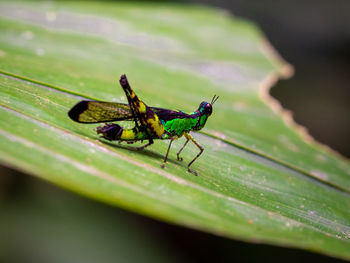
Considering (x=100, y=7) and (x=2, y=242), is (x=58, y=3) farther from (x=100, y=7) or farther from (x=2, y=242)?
(x=2, y=242)

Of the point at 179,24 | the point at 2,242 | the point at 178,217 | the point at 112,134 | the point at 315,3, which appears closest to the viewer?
the point at 178,217

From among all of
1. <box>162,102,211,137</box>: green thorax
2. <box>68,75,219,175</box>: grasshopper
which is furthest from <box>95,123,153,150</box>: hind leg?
<box>162,102,211,137</box>: green thorax

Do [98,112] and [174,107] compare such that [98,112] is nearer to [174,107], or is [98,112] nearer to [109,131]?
[109,131]

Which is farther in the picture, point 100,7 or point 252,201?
point 100,7

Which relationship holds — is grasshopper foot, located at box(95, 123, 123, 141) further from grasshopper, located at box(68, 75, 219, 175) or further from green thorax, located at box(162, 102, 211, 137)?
Result: green thorax, located at box(162, 102, 211, 137)

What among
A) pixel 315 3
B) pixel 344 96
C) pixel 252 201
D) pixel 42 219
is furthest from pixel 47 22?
pixel 315 3

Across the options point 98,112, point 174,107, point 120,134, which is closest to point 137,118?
point 120,134

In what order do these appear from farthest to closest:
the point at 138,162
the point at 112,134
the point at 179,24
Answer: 1. the point at 179,24
2. the point at 112,134
3. the point at 138,162
